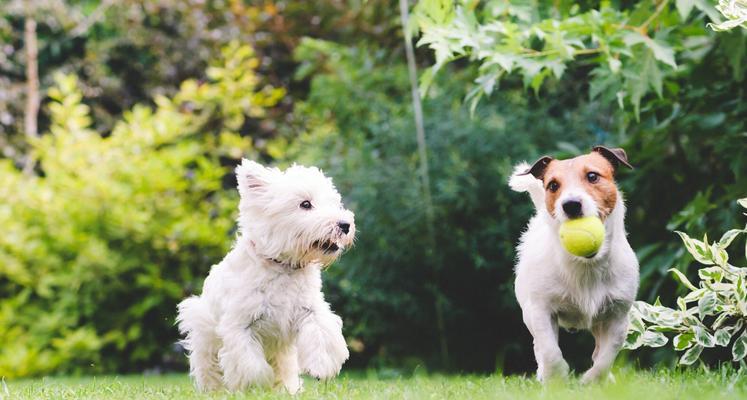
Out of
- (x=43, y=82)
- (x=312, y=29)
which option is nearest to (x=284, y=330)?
(x=312, y=29)

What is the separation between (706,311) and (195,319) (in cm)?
232

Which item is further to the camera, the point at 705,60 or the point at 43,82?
the point at 43,82

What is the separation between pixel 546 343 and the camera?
3.91m

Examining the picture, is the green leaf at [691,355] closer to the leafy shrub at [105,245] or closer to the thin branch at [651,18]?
the thin branch at [651,18]

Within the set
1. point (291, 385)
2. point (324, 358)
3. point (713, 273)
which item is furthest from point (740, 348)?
point (291, 385)

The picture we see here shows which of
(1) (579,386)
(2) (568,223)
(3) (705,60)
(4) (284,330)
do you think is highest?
(3) (705,60)

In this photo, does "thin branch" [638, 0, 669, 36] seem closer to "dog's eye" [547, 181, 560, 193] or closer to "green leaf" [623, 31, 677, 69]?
"green leaf" [623, 31, 677, 69]

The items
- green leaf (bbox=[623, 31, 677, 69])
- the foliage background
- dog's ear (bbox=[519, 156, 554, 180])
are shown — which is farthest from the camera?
the foliage background

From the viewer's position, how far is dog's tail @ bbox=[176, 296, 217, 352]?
4.36 m

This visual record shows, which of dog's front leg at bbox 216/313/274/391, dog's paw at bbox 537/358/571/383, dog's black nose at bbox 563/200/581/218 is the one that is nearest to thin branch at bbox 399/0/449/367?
dog's front leg at bbox 216/313/274/391

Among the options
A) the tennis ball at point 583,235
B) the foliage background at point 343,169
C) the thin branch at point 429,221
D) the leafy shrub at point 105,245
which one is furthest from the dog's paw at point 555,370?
the leafy shrub at point 105,245

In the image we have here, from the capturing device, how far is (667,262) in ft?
19.7

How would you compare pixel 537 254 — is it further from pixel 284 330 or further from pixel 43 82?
pixel 43 82

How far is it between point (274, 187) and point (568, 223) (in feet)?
4.45
